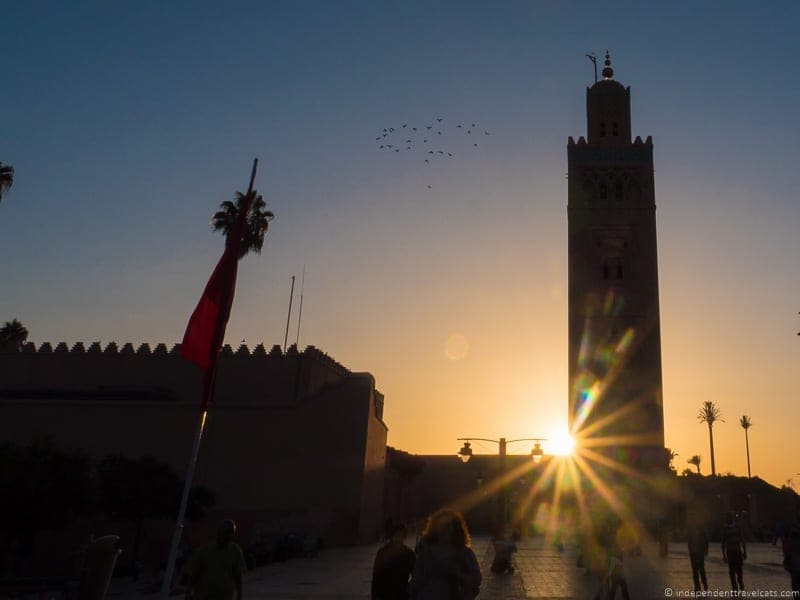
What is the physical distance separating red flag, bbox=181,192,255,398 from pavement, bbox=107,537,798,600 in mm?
8379

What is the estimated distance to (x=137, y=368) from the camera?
39062 mm

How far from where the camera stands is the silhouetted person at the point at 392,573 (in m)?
6.76

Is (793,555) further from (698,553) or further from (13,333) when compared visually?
(13,333)

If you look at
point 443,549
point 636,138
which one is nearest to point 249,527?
point 443,549

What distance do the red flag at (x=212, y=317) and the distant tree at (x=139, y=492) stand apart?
20288mm

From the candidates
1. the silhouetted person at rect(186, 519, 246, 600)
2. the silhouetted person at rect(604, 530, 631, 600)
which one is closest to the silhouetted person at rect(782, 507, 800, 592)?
the silhouetted person at rect(604, 530, 631, 600)

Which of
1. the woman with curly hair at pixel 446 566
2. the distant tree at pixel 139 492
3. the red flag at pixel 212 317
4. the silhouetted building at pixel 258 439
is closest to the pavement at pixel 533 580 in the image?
the silhouetted building at pixel 258 439

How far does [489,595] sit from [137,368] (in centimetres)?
2844

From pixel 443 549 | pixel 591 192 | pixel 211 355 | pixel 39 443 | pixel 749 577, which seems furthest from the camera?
pixel 591 192

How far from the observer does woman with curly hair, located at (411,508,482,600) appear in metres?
5.95

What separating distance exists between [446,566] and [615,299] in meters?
45.1

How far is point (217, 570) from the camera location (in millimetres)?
6984

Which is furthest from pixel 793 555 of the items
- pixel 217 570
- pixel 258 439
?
pixel 258 439

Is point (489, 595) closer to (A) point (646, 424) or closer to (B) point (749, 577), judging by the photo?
(B) point (749, 577)
